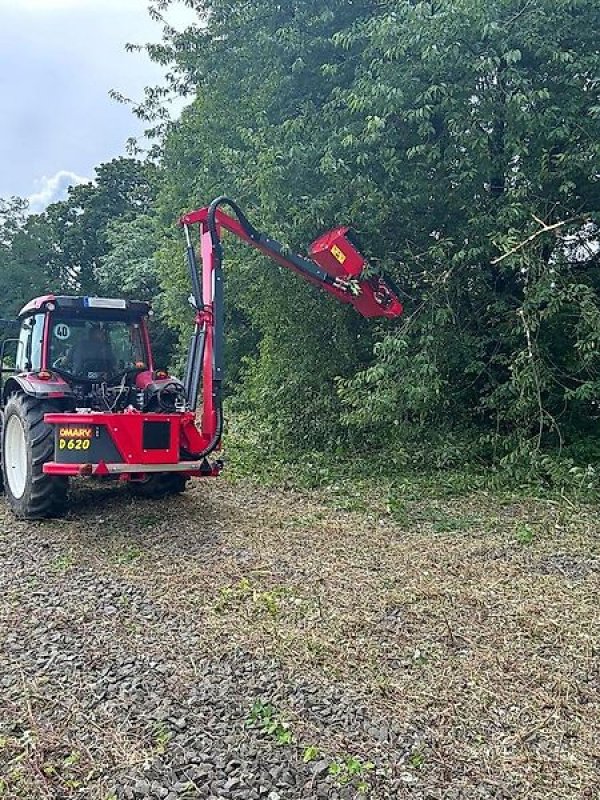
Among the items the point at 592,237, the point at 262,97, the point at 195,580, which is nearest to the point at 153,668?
the point at 195,580

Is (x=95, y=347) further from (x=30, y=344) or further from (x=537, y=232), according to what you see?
(x=537, y=232)

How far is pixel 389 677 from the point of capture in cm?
303

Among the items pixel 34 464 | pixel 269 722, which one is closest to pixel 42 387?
pixel 34 464

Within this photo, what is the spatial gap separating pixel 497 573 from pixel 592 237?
12.5 ft

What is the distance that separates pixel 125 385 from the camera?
628 cm

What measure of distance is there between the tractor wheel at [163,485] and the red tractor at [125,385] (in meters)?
0.01

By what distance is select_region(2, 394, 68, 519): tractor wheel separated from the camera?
5.44m

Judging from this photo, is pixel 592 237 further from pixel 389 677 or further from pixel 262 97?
pixel 389 677

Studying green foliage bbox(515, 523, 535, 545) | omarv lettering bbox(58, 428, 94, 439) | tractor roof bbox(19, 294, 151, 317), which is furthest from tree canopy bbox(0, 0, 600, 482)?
omarv lettering bbox(58, 428, 94, 439)

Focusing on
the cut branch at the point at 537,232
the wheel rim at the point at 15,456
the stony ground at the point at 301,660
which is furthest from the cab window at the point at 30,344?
the cut branch at the point at 537,232

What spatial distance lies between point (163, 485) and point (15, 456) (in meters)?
1.28

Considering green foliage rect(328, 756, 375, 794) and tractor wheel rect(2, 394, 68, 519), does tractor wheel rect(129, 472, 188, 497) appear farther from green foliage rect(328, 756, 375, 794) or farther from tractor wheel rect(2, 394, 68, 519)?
green foliage rect(328, 756, 375, 794)

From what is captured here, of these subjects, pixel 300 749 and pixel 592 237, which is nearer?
pixel 300 749

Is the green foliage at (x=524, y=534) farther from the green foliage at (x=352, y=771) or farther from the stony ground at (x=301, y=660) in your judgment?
the green foliage at (x=352, y=771)
